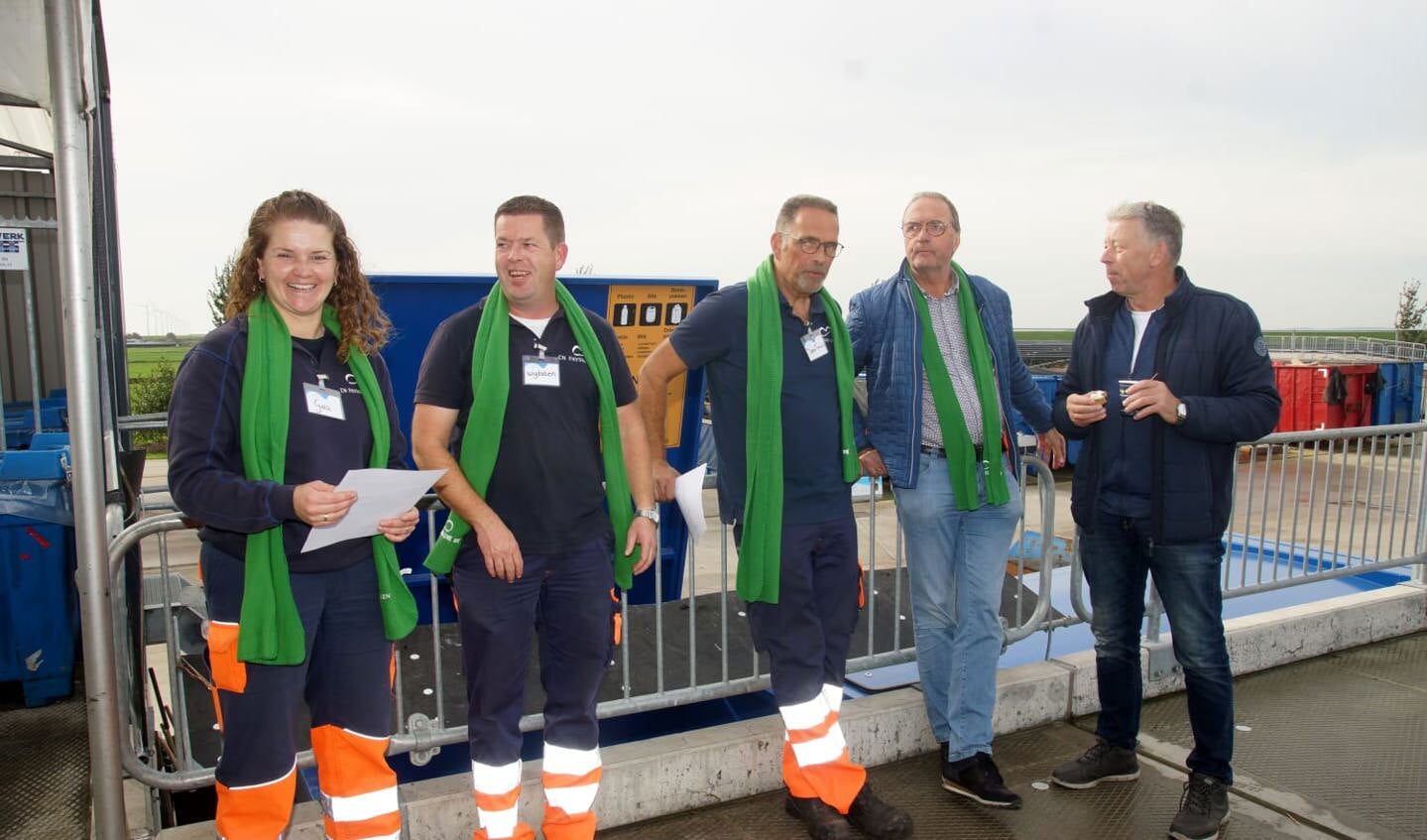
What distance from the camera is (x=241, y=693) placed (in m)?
2.16

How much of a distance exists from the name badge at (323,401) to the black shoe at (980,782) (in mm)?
2437

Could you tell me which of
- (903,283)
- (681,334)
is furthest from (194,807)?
(903,283)

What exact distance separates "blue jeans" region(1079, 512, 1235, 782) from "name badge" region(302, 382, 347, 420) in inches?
99.4

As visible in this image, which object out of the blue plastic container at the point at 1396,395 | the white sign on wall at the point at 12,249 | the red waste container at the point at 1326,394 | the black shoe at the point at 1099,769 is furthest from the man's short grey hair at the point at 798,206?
the blue plastic container at the point at 1396,395

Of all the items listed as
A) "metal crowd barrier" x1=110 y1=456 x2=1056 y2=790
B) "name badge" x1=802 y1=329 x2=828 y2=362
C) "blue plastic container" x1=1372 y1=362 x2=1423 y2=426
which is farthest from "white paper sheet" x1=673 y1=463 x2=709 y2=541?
"blue plastic container" x1=1372 y1=362 x2=1423 y2=426

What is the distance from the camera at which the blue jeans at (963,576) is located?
11.1ft

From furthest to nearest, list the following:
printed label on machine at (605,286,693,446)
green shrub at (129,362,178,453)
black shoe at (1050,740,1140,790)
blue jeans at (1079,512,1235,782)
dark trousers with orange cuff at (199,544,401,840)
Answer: green shrub at (129,362,178,453)
printed label on machine at (605,286,693,446)
black shoe at (1050,740,1140,790)
blue jeans at (1079,512,1235,782)
dark trousers with orange cuff at (199,544,401,840)

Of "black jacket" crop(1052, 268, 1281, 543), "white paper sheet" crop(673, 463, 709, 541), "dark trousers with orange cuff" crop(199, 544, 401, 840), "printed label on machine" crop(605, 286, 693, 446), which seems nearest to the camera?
"dark trousers with orange cuff" crop(199, 544, 401, 840)

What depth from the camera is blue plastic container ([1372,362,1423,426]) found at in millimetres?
20312

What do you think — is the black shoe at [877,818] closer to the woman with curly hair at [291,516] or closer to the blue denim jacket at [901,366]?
the blue denim jacket at [901,366]

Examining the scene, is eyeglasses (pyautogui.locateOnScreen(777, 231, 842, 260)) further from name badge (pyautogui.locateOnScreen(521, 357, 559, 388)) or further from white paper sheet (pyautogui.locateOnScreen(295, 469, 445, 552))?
white paper sheet (pyautogui.locateOnScreen(295, 469, 445, 552))

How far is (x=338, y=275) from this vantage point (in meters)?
2.38

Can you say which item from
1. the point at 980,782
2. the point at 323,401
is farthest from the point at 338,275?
the point at 980,782

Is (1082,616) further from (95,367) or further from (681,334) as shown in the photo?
(95,367)
